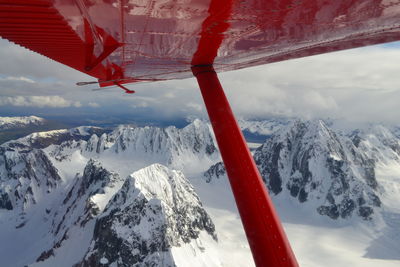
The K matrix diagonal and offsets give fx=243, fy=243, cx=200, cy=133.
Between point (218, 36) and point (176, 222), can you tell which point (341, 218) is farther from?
point (218, 36)

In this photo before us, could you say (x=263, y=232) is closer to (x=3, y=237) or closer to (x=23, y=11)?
(x=23, y=11)

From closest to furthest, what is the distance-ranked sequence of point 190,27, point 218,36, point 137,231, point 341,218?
1. point 190,27
2. point 218,36
3. point 137,231
4. point 341,218

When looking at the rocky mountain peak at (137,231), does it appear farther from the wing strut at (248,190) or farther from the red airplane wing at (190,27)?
the red airplane wing at (190,27)

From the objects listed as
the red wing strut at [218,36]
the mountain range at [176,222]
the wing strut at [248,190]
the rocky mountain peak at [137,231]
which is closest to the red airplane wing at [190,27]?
the red wing strut at [218,36]

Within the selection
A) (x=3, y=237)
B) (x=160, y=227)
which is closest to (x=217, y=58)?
(x=160, y=227)

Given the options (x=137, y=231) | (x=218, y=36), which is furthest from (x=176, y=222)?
(x=218, y=36)

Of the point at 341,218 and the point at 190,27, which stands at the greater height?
the point at 190,27

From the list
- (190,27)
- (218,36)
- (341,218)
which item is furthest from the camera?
(341,218)

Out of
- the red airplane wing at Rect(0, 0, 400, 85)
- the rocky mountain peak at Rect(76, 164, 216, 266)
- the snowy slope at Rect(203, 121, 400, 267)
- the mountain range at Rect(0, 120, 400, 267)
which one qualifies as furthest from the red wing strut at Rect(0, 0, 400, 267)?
the snowy slope at Rect(203, 121, 400, 267)
